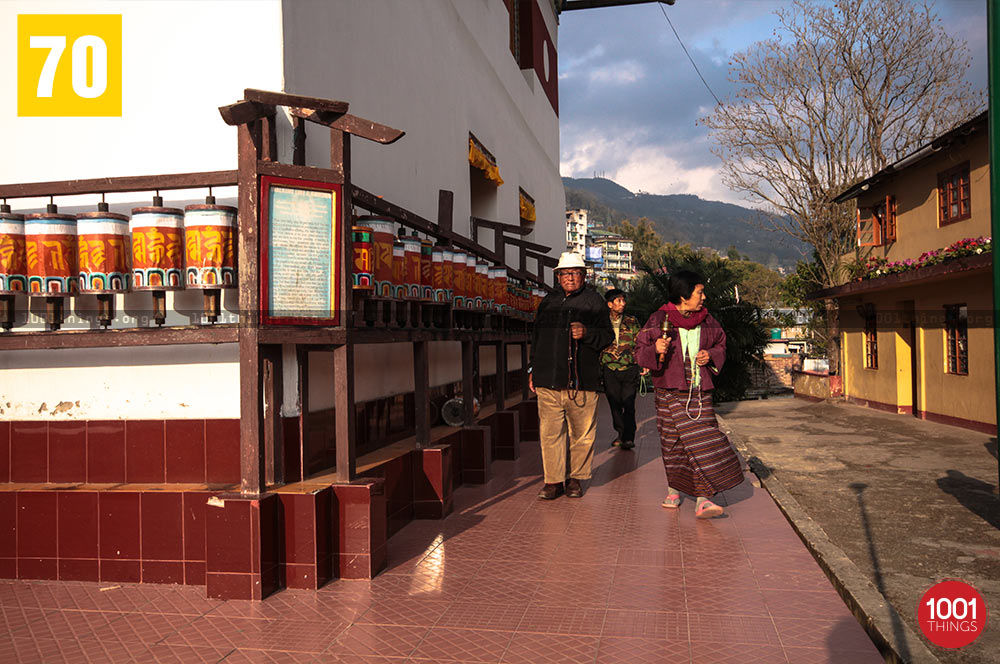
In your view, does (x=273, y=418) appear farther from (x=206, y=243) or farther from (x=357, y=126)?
(x=357, y=126)

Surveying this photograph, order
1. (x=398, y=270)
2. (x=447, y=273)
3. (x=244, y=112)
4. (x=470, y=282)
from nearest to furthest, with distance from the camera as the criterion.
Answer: (x=244, y=112)
(x=398, y=270)
(x=447, y=273)
(x=470, y=282)

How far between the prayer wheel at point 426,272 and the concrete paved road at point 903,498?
330cm

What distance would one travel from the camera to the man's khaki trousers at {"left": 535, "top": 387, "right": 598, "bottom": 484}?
6.59 m

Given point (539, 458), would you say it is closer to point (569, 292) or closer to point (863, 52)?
point (569, 292)

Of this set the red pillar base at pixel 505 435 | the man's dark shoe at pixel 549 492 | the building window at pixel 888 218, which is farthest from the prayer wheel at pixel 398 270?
the building window at pixel 888 218

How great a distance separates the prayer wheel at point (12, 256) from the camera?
14.7 feet

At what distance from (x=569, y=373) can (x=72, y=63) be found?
4059mm

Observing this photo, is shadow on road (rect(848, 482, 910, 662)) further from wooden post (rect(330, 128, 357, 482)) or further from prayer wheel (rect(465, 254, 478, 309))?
prayer wheel (rect(465, 254, 478, 309))

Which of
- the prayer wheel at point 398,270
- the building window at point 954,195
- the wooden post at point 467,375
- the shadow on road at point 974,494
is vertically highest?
the building window at point 954,195

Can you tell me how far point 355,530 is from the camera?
4.49m

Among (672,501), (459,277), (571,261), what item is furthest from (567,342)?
(672,501)

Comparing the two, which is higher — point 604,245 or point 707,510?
point 604,245

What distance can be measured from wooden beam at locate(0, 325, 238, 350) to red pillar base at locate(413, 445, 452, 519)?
1952 millimetres

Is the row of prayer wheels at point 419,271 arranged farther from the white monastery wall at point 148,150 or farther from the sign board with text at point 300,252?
the white monastery wall at point 148,150
